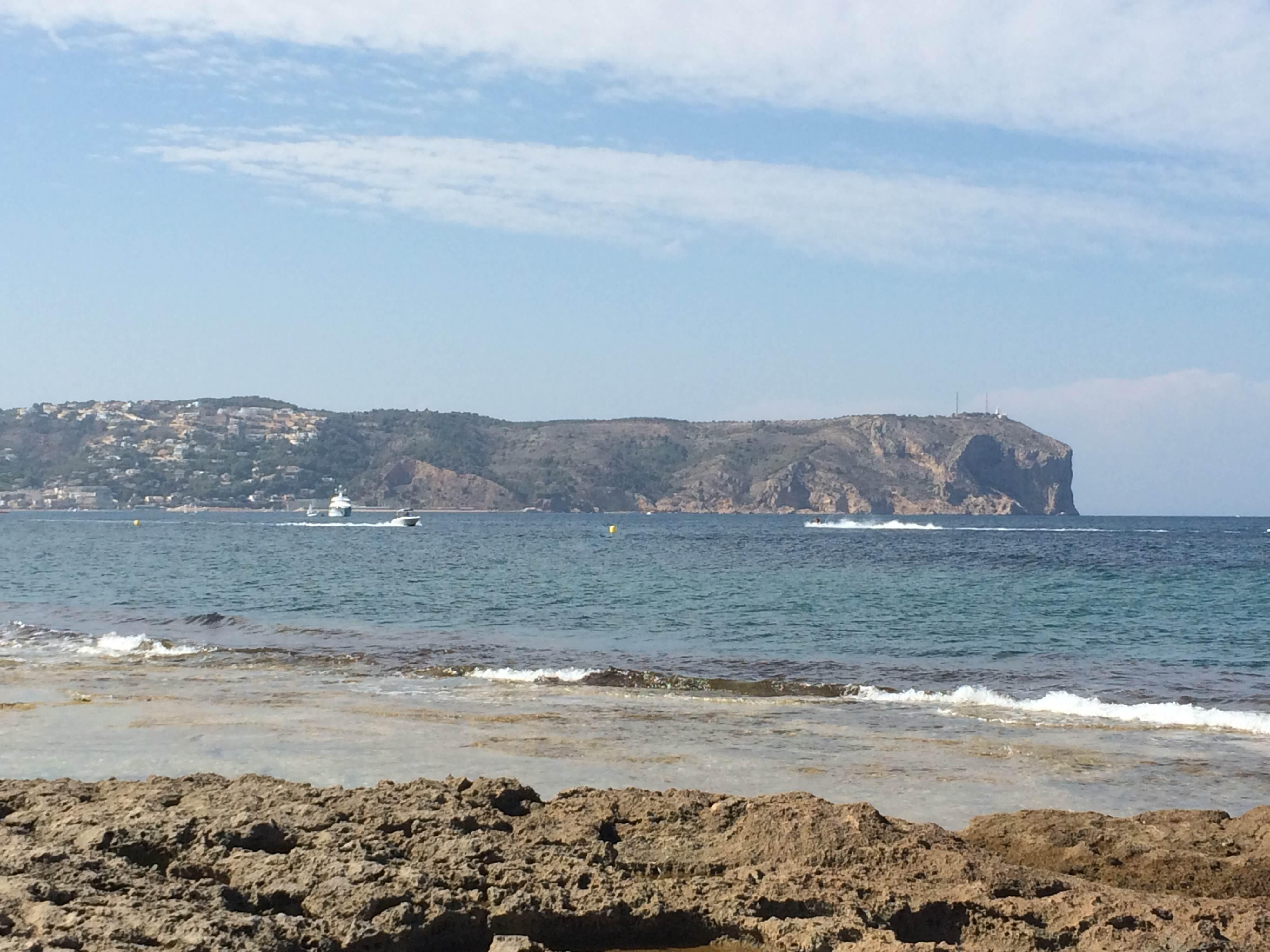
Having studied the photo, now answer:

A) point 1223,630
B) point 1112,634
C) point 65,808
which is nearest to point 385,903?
point 65,808

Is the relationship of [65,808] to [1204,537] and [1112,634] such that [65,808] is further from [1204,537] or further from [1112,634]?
[1204,537]

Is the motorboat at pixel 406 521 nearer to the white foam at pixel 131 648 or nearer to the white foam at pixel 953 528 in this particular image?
the white foam at pixel 953 528

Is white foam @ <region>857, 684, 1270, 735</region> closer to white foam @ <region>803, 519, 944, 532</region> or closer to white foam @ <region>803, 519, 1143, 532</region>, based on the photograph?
white foam @ <region>803, 519, 1143, 532</region>

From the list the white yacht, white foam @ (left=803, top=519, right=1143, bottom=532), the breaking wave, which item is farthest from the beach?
the white yacht

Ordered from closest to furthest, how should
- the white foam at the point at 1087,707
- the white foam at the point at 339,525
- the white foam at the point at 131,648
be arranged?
the white foam at the point at 1087,707
the white foam at the point at 131,648
the white foam at the point at 339,525

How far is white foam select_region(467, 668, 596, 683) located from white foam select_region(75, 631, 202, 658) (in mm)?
6051

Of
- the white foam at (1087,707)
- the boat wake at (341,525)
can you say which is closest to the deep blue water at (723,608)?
the white foam at (1087,707)

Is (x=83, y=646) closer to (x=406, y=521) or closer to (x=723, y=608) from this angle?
(x=723, y=608)

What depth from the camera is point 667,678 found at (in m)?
18.6

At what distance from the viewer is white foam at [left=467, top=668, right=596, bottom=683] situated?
18.5 meters

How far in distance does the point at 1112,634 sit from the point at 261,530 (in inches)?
3456

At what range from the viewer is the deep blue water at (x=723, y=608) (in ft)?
68.9

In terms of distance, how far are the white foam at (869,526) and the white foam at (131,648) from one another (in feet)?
343

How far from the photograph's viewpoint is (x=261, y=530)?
102 metres
